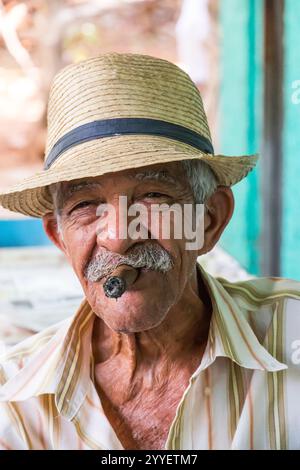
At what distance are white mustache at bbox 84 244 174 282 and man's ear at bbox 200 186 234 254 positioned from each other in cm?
14

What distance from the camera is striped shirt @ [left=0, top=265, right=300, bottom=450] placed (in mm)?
970


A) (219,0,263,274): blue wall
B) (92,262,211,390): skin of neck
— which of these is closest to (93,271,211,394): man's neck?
(92,262,211,390): skin of neck

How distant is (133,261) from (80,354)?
0.25 m

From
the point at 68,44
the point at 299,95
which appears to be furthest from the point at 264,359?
the point at 68,44

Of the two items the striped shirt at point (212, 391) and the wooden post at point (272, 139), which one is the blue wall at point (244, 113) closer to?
the wooden post at point (272, 139)

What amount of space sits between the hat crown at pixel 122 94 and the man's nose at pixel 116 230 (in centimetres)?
13

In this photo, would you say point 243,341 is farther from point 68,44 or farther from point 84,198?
point 68,44

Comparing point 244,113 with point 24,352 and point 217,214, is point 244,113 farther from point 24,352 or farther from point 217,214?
point 24,352

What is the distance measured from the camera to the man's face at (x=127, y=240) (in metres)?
0.89

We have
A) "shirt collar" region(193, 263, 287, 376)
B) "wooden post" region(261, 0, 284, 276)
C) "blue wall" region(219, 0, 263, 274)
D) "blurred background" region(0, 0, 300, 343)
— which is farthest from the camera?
"blue wall" region(219, 0, 263, 274)

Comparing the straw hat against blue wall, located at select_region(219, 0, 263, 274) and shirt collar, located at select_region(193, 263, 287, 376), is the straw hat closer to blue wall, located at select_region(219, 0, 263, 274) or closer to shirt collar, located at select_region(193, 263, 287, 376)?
shirt collar, located at select_region(193, 263, 287, 376)

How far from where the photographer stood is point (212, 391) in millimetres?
1002

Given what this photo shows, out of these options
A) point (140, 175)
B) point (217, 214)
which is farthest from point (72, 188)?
point (217, 214)

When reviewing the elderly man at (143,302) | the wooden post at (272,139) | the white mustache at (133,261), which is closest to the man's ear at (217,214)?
the elderly man at (143,302)
